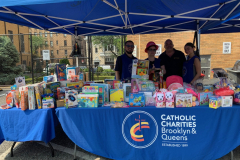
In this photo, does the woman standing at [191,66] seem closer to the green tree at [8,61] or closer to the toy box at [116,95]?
the toy box at [116,95]

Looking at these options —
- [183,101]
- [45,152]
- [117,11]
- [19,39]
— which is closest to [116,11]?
[117,11]

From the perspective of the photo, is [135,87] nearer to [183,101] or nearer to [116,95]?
[116,95]

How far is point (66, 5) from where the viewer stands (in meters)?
2.69

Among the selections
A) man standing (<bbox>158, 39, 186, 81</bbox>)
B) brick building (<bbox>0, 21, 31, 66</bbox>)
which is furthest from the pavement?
brick building (<bbox>0, 21, 31, 66</bbox>)

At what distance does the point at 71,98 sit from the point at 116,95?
2.19ft

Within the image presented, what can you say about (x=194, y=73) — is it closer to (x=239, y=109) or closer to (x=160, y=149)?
(x=239, y=109)

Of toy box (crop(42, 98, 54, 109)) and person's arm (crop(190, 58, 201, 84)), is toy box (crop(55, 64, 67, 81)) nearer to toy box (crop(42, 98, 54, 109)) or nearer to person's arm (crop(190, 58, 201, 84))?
toy box (crop(42, 98, 54, 109))

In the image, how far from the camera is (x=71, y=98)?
91.9 inches

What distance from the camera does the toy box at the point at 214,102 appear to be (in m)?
2.11

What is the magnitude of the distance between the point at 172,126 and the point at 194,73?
5.29ft

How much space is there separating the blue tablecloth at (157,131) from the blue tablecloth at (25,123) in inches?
9.5

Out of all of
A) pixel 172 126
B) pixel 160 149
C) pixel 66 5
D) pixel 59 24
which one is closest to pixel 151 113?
pixel 172 126

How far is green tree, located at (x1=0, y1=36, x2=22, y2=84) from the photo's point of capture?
37.4 ft

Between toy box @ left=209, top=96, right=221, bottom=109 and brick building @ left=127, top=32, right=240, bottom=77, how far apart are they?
19.7 feet
